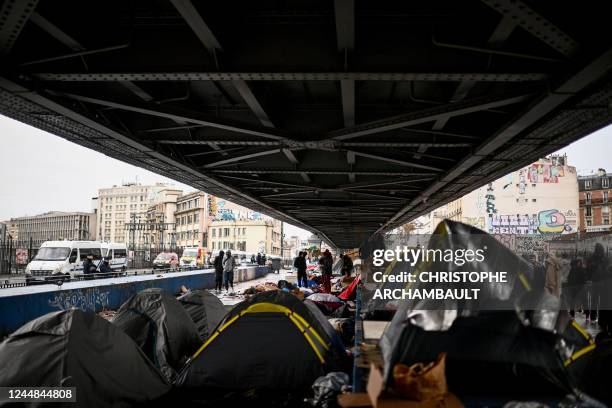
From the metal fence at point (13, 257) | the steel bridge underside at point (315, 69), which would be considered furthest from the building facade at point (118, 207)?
the steel bridge underside at point (315, 69)

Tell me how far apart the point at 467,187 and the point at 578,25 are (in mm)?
11499

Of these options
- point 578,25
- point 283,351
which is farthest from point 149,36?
point 578,25

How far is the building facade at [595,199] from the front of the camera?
9208 centimetres

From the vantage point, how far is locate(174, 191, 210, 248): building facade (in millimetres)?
112812

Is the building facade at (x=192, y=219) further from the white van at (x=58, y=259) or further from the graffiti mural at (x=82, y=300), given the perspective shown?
the graffiti mural at (x=82, y=300)

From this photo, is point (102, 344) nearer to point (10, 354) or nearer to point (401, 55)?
point (10, 354)

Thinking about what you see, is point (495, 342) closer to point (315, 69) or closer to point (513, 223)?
point (315, 69)

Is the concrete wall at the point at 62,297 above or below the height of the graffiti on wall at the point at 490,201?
below

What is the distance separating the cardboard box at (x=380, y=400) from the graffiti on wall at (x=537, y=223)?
287 ft

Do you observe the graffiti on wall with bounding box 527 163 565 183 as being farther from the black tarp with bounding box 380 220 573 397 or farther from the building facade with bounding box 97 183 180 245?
the building facade with bounding box 97 183 180 245

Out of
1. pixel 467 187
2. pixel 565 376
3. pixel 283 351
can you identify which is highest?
pixel 467 187

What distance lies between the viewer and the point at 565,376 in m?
3.90

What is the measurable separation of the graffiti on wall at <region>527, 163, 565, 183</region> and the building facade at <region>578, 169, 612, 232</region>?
35.4ft

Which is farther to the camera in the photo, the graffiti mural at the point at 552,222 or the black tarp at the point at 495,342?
the graffiti mural at the point at 552,222
